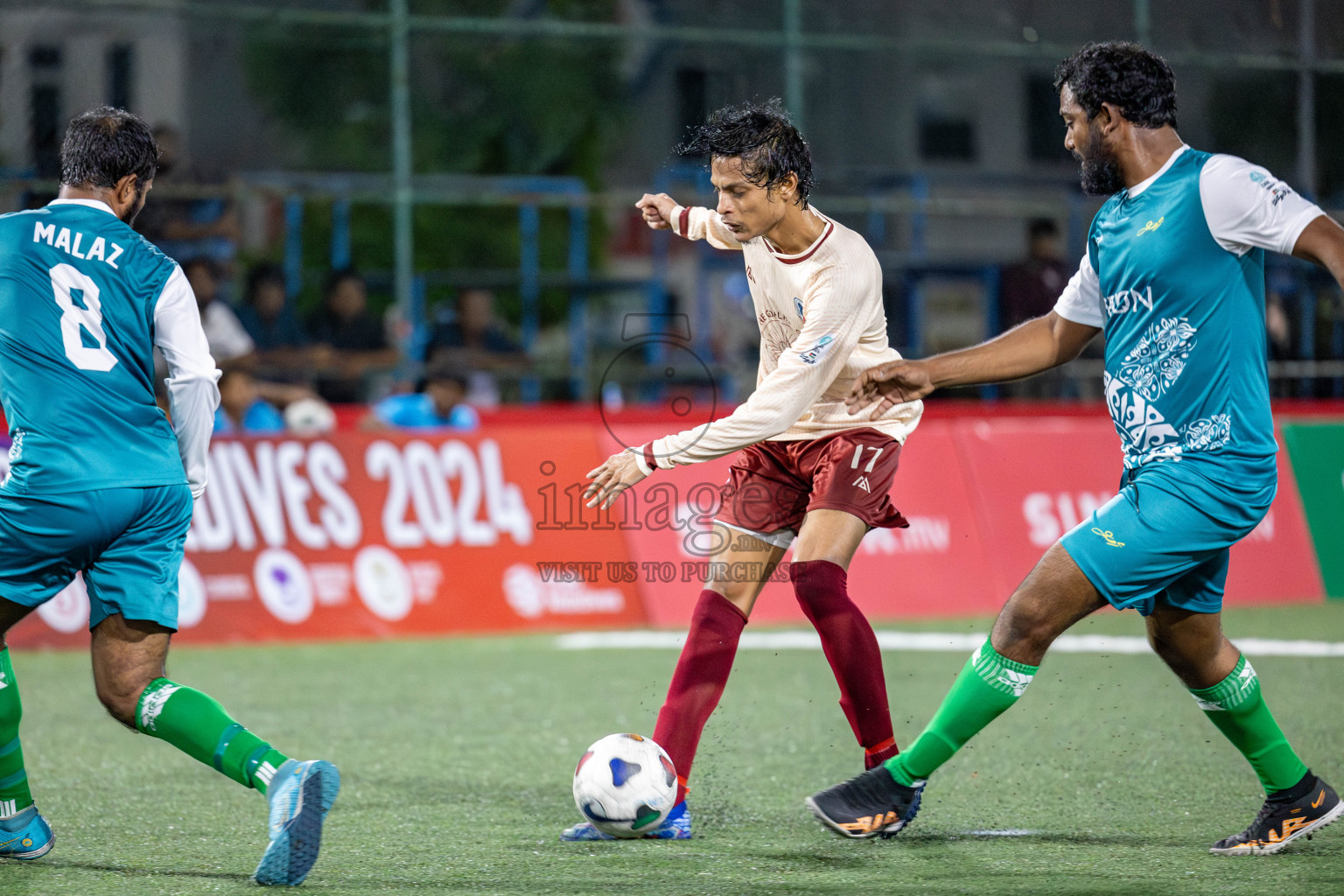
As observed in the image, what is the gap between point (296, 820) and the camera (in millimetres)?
4035

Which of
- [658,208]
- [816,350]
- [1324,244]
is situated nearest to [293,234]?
[658,208]

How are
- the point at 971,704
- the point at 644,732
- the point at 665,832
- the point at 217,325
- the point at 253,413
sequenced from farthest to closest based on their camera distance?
the point at 217,325 < the point at 253,413 < the point at 644,732 < the point at 665,832 < the point at 971,704

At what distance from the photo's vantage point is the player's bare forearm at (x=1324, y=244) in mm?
3904

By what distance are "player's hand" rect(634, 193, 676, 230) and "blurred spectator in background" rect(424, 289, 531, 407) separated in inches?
313

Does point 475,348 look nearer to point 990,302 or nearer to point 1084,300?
point 990,302

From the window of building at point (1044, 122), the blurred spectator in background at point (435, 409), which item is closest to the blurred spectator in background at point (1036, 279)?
the window of building at point (1044, 122)

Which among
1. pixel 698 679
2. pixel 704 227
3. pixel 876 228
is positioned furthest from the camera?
pixel 876 228

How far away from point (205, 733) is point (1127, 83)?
2.97m

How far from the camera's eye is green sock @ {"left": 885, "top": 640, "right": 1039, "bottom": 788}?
171 inches

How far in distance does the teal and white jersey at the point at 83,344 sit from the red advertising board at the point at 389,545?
5.18 m

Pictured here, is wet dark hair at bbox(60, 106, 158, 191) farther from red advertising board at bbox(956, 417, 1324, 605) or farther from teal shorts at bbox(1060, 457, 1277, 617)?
red advertising board at bbox(956, 417, 1324, 605)

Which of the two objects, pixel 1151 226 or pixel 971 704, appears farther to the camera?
pixel 971 704

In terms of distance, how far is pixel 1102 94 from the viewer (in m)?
4.22

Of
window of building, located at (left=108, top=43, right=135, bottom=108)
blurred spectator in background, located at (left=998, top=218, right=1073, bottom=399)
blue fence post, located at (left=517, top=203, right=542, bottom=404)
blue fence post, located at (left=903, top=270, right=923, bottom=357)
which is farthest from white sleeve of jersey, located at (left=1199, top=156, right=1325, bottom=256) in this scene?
blue fence post, located at (left=903, top=270, right=923, bottom=357)
